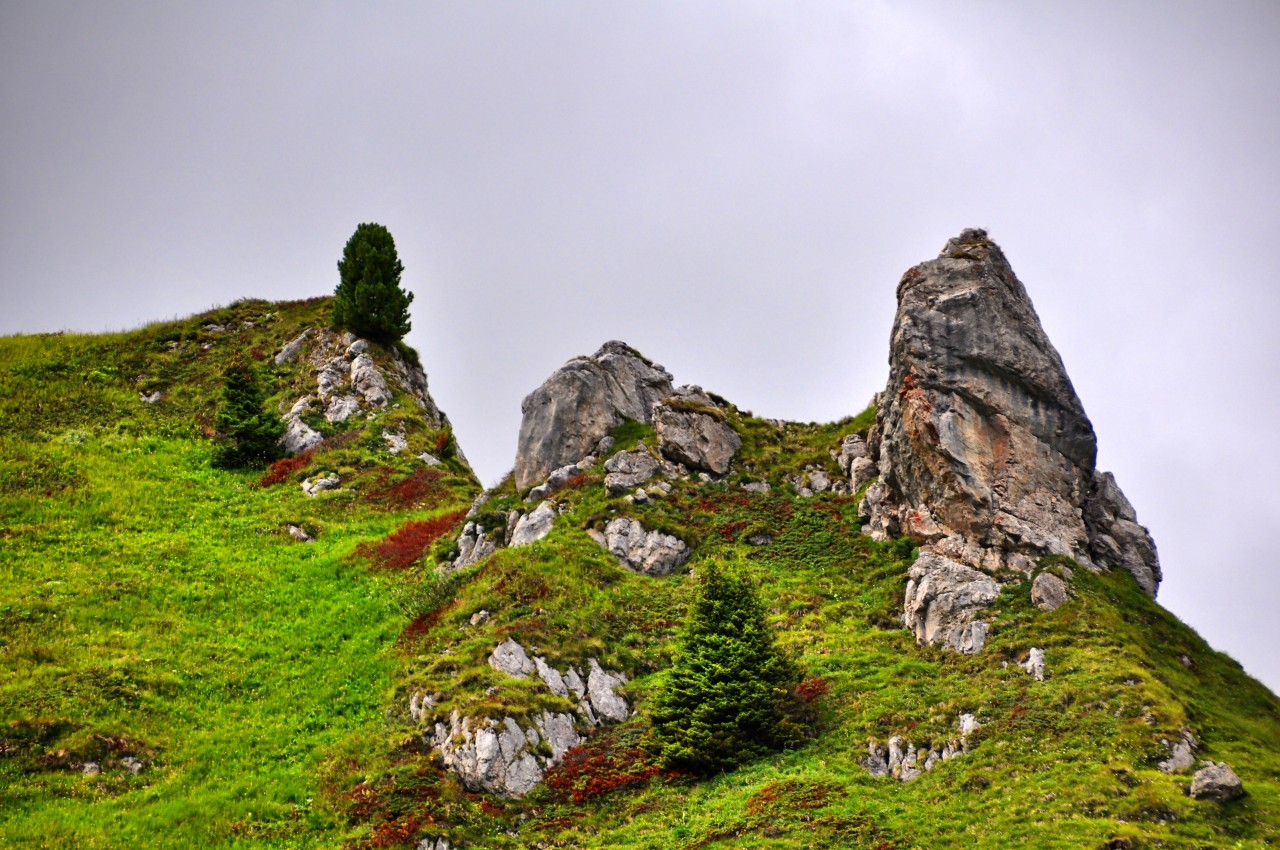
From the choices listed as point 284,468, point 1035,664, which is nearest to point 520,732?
point 1035,664

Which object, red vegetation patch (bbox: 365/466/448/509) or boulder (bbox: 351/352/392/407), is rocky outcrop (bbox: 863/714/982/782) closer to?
red vegetation patch (bbox: 365/466/448/509)

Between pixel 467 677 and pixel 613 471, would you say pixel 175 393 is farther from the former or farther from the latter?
pixel 467 677

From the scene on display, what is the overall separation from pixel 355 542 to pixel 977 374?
31776 millimetres

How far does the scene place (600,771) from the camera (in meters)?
25.2

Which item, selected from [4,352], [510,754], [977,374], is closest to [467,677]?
[510,754]

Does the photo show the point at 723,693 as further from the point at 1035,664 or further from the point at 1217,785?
the point at 1217,785

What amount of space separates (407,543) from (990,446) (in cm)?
2886

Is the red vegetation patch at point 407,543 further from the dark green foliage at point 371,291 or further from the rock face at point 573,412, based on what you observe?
the dark green foliage at point 371,291

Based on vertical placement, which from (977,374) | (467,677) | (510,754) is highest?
(977,374)

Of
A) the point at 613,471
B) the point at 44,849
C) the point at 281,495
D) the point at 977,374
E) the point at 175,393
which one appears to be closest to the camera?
the point at 44,849

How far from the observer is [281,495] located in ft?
162

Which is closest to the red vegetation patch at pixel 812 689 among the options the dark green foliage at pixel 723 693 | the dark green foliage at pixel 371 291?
the dark green foliage at pixel 723 693

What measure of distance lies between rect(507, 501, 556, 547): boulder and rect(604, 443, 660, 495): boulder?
10.7 ft

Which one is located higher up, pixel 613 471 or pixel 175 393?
pixel 175 393
